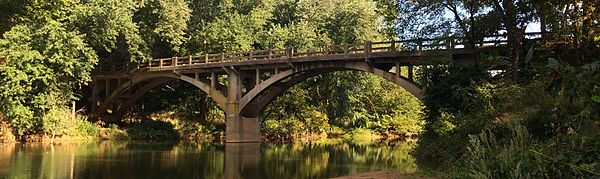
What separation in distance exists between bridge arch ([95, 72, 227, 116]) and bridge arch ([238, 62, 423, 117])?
1704 mm

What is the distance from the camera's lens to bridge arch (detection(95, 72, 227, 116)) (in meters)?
32.3

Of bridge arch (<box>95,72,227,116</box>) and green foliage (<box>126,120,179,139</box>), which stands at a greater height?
bridge arch (<box>95,72,227,116</box>)

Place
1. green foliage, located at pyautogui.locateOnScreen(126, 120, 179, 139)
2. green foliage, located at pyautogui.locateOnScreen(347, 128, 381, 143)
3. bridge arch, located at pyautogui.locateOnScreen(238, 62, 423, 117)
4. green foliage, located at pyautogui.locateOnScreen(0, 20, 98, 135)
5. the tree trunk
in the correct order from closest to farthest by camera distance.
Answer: the tree trunk → bridge arch, located at pyautogui.locateOnScreen(238, 62, 423, 117) → green foliage, located at pyautogui.locateOnScreen(0, 20, 98, 135) → green foliage, located at pyautogui.locateOnScreen(126, 120, 179, 139) → green foliage, located at pyautogui.locateOnScreen(347, 128, 381, 143)

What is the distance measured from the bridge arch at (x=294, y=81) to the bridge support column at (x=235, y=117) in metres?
0.35

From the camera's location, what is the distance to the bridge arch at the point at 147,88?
106ft

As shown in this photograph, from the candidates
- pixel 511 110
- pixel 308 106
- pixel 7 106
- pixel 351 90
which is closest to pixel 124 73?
pixel 7 106

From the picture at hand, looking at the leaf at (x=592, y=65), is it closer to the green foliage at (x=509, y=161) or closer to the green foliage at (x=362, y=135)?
the green foliage at (x=509, y=161)

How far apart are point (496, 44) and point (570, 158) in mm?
14850

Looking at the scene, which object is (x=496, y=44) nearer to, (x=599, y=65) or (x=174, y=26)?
(x=599, y=65)

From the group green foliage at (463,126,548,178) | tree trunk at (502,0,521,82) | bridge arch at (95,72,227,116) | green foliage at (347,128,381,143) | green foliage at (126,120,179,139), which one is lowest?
green foliage at (347,128,381,143)

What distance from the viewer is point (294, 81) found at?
3028cm

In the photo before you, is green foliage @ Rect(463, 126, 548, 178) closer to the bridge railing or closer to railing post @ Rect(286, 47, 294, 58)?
the bridge railing

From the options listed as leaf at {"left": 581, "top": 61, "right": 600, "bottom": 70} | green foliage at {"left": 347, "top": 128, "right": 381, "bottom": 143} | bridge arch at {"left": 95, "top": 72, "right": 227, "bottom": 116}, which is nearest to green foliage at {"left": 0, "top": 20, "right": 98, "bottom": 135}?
bridge arch at {"left": 95, "top": 72, "right": 227, "bottom": 116}

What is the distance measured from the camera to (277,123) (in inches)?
1502
